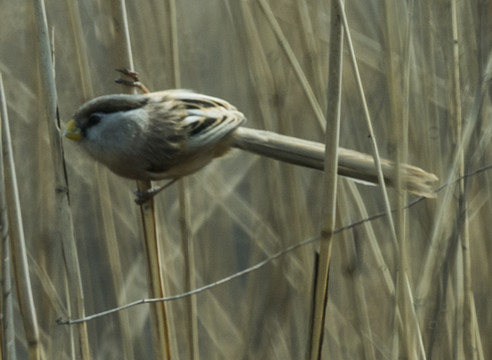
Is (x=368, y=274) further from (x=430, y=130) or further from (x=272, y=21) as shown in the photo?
(x=272, y=21)

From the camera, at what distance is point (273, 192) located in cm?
212

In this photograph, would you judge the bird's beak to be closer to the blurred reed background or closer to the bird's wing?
the blurred reed background

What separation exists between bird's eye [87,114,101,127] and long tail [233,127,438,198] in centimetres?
44

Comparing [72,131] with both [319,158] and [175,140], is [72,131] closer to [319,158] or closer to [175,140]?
[175,140]

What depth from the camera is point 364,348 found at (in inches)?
72.5

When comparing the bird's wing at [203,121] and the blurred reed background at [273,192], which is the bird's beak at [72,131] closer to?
the blurred reed background at [273,192]

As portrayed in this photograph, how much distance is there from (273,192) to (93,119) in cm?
62

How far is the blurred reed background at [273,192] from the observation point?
171 centimetres

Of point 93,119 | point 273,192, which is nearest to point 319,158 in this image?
point 273,192

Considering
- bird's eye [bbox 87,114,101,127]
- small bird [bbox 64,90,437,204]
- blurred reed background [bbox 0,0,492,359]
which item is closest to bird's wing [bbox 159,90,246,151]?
small bird [bbox 64,90,437,204]

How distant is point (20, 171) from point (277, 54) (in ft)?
3.31

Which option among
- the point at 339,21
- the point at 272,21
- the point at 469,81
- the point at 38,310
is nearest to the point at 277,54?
the point at 272,21

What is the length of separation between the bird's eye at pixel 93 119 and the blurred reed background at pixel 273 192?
0.28ft

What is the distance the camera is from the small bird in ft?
5.67
